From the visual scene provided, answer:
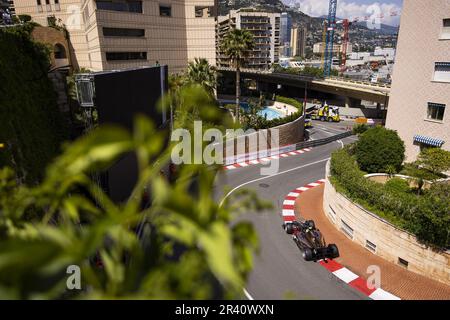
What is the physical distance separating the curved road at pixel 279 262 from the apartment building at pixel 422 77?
828 centimetres

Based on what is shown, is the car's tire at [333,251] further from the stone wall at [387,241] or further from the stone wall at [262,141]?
the stone wall at [262,141]

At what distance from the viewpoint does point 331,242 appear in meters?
16.0

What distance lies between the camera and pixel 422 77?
2406cm

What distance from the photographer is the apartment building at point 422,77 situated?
2267 centimetres

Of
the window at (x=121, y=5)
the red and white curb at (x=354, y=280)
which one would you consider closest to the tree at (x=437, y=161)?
the red and white curb at (x=354, y=280)

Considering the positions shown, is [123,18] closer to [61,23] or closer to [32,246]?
[61,23]

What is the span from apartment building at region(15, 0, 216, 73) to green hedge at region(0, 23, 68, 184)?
1229 inches

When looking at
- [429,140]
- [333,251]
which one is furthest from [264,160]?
[333,251]

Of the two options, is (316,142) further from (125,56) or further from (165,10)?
(165,10)

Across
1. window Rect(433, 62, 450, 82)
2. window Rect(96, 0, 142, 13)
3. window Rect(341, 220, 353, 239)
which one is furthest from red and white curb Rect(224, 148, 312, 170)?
window Rect(96, 0, 142, 13)

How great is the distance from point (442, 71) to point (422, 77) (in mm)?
1433

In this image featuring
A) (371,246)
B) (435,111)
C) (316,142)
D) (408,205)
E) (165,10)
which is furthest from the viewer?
(165,10)

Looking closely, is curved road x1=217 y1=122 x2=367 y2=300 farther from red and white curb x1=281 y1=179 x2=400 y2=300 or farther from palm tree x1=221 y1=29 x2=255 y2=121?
palm tree x1=221 y1=29 x2=255 y2=121
